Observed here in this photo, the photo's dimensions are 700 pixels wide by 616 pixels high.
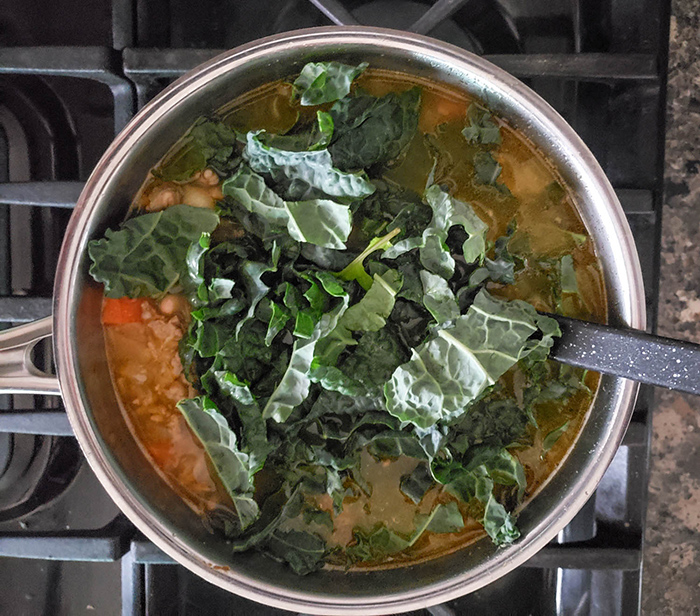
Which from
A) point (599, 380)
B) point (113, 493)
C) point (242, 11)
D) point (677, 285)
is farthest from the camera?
point (677, 285)

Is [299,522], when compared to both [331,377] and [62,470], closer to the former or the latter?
[331,377]

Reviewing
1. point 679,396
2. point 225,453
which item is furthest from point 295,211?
point 679,396

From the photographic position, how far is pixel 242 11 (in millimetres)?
1670

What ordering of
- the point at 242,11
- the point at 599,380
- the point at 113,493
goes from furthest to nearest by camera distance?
the point at 242,11 < the point at 599,380 < the point at 113,493

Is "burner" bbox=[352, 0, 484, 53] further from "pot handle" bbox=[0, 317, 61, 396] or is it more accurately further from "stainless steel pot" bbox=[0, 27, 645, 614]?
"pot handle" bbox=[0, 317, 61, 396]

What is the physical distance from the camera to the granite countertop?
1.75m

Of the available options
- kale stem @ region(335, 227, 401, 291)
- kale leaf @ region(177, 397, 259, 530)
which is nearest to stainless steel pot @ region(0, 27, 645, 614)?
kale leaf @ region(177, 397, 259, 530)

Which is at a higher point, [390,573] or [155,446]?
[155,446]

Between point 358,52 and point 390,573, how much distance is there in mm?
1179

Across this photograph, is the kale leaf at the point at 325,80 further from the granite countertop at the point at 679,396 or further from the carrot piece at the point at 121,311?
the granite countertop at the point at 679,396

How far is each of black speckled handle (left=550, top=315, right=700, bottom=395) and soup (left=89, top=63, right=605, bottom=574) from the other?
0.13 m

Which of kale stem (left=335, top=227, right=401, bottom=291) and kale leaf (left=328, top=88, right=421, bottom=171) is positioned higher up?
kale leaf (left=328, top=88, right=421, bottom=171)

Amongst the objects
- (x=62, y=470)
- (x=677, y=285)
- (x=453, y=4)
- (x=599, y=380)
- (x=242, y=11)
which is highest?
(x=242, y=11)

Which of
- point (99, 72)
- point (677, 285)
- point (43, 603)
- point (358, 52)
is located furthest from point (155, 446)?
point (677, 285)
